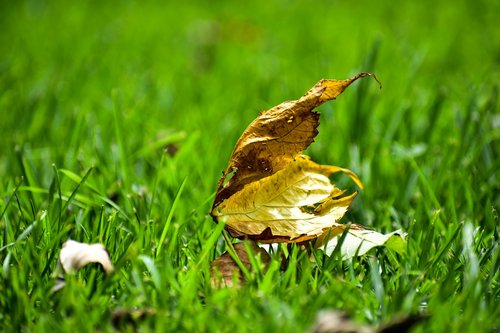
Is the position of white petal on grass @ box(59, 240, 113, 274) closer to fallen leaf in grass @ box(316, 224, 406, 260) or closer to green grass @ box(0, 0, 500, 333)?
green grass @ box(0, 0, 500, 333)

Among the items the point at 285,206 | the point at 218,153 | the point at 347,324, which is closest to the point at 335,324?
the point at 347,324

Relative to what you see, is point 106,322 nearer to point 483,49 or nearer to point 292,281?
point 292,281

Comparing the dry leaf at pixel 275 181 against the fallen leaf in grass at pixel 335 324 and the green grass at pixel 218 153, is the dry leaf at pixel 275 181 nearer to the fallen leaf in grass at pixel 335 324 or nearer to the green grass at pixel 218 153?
the green grass at pixel 218 153

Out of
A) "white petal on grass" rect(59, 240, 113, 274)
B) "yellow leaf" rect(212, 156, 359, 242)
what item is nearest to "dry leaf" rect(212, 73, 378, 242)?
"yellow leaf" rect(212, 156, 359, 242)

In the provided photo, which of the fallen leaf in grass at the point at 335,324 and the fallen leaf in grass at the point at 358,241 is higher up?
the fallen leaf in grass at the point at 335,324

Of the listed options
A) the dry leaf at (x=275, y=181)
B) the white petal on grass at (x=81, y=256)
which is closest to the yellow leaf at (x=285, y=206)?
the dry leaf at (x=275, y=181)

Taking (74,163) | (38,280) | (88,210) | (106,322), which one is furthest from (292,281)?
(74,163)
